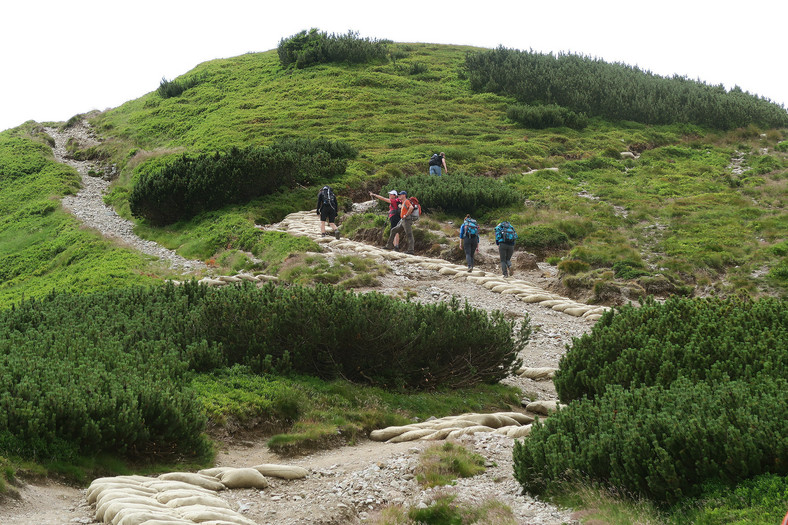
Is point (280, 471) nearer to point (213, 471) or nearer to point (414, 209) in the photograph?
point (213, 471)

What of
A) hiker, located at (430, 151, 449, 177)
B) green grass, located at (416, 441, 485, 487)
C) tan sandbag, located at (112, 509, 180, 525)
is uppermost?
hiker, located at (430, 151, 449, 177)

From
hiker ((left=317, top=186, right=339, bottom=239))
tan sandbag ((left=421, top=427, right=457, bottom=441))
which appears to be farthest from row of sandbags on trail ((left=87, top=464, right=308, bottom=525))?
hiker ((left=317, top=186, right=339, bottom=239))

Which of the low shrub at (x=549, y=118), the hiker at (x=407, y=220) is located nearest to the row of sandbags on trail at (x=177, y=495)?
the hiker at (x=407, y=220)

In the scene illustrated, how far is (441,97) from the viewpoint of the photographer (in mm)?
49062

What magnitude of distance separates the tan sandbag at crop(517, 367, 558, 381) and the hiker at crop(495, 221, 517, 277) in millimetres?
7240

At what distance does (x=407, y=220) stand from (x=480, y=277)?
152 inches

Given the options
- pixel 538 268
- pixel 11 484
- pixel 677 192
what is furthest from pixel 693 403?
pixel 677 192

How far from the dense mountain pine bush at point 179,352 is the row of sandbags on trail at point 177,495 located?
3.44ft

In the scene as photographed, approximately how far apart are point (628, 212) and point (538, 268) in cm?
698

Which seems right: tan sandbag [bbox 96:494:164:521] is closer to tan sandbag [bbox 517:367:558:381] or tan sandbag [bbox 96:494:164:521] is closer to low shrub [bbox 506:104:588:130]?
tan sandbag [bbox 517:367:558:381]

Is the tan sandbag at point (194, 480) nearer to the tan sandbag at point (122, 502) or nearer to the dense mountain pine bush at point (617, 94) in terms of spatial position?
the tan sandbag at point (122, 502)

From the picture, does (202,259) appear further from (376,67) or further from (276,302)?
Answer: (376,67)

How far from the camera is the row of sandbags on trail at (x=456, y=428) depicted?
9359 mm

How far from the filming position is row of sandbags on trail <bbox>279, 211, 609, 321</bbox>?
17922 mm
